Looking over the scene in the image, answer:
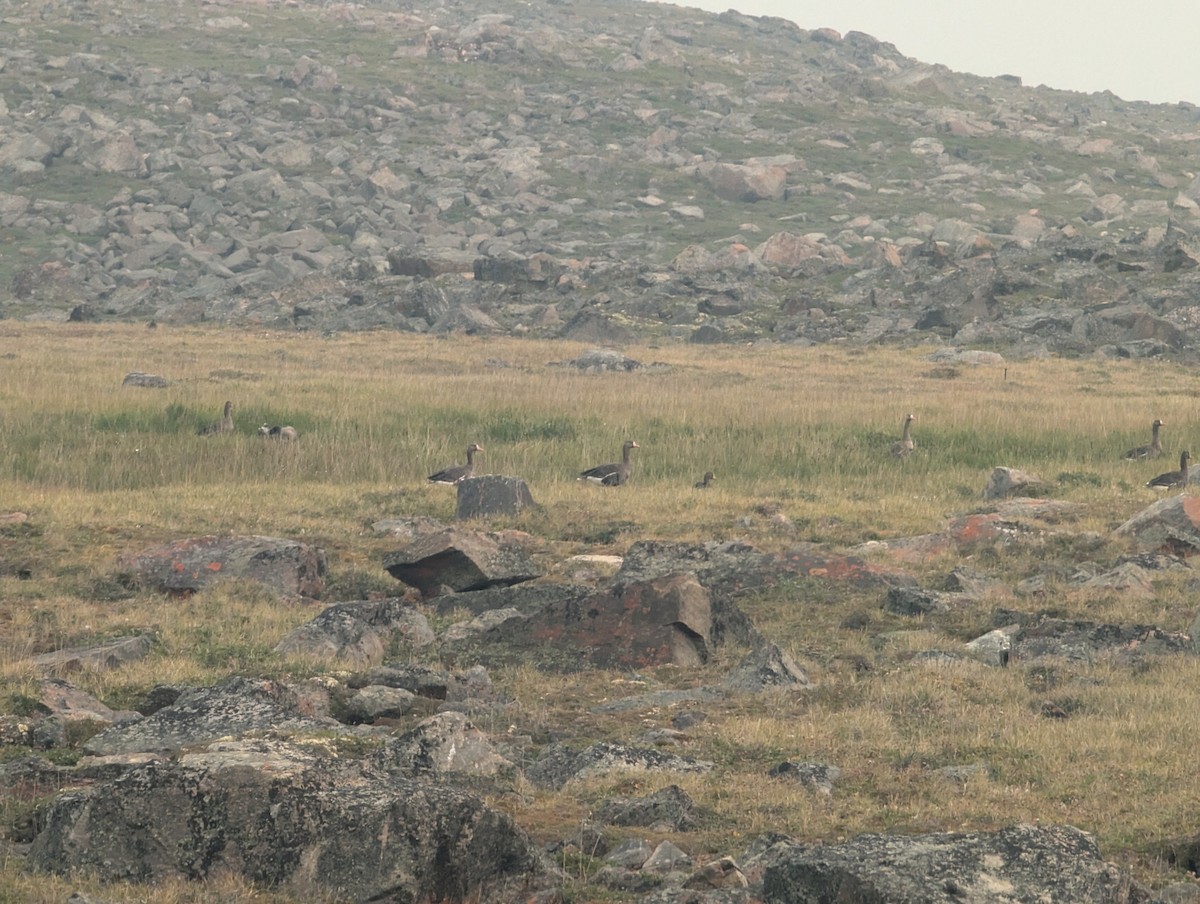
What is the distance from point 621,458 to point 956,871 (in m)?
17.8

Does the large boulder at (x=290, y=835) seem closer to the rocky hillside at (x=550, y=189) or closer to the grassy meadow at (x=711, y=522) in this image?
the grassy meadow at (x=711, y=522)

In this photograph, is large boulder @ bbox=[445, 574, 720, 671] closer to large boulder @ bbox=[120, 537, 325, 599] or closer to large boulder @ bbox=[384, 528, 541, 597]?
large boulder @ bbox=[384, 528, 541, 597]

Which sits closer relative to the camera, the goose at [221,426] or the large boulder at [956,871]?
the large boulder at [956,871]

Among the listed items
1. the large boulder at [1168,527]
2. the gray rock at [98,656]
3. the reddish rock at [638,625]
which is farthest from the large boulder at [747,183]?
the gray rock at [98,656]

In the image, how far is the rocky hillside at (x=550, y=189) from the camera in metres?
56.1

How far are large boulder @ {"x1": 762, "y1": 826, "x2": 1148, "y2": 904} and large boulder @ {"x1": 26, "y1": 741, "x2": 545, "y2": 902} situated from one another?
136 centimetres

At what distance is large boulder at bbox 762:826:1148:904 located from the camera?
698 centimetres

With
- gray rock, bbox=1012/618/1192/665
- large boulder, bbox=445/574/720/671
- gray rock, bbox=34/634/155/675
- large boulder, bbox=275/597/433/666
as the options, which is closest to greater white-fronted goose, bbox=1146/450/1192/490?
gray rock, bbox=1012/618/1192/665

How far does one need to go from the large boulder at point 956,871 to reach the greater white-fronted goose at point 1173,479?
15711 millimetres

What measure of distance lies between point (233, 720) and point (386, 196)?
72.7 m

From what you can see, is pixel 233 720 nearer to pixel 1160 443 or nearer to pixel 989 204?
pixel 1160 443

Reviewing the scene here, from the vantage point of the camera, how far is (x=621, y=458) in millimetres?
24859

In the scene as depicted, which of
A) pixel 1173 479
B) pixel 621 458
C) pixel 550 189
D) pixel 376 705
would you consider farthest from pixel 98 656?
pixel 550 189

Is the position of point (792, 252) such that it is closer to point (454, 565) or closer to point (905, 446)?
point (905, 446)
